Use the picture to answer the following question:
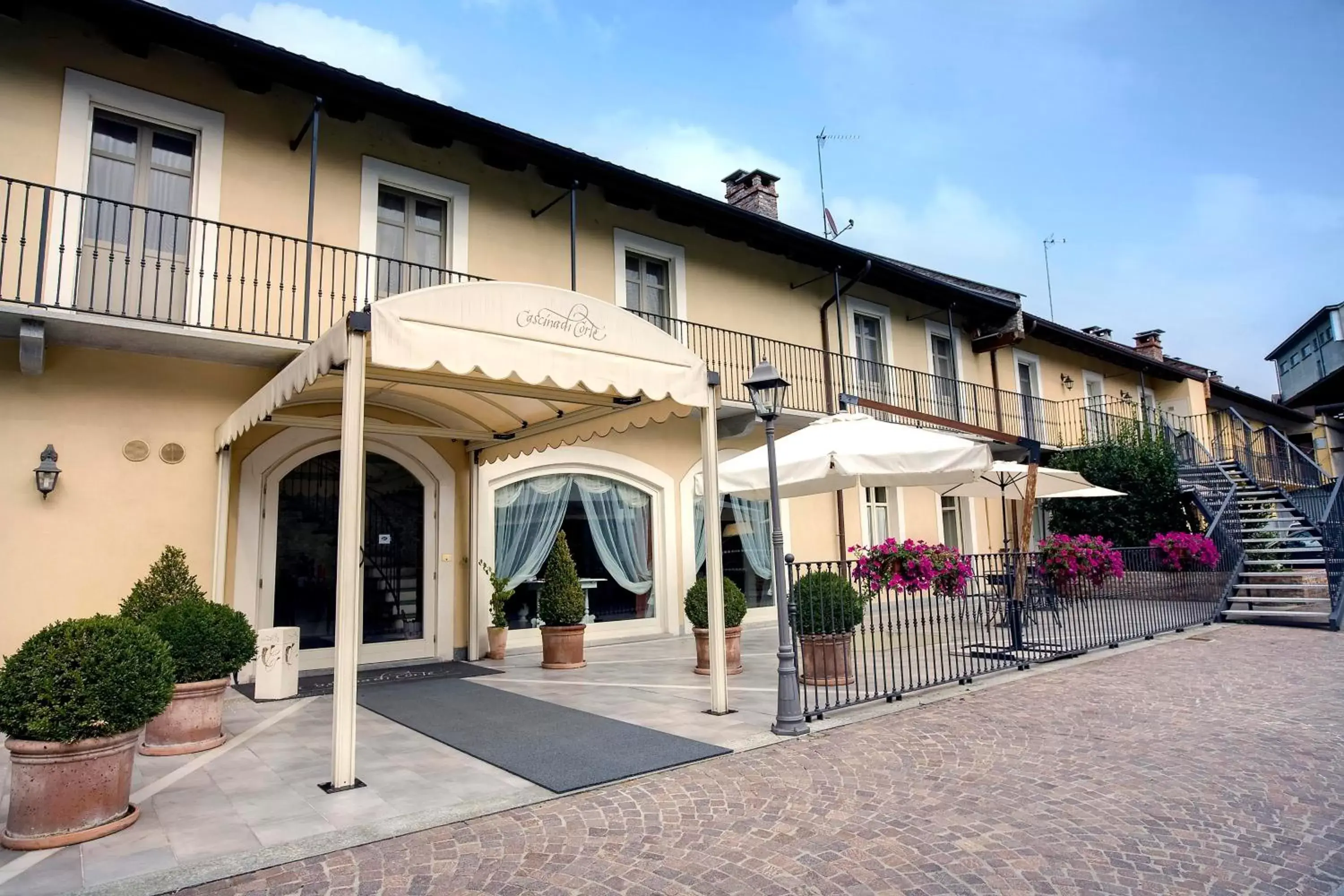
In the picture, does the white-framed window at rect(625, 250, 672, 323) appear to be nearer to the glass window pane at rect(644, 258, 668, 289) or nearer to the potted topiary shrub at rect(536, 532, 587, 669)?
the glass window pane at rect(644, 258, 668, 289)

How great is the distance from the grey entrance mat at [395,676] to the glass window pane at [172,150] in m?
5.37

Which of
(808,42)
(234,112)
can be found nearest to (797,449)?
(808,42)

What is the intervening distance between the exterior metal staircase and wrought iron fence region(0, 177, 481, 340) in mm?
12403

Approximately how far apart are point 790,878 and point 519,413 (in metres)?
5.53

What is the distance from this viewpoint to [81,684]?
367 centimetres

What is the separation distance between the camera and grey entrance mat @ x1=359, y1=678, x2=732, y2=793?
4.68m

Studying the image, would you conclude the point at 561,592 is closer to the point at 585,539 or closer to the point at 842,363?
the point at 585,539

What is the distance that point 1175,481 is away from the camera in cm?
1504

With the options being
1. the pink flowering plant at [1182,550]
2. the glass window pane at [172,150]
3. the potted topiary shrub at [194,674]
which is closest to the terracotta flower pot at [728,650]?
the potted topiary shrub at [194,674]

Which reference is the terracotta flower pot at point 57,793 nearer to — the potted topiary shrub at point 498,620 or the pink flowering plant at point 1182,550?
the potted topiary shrub at point 498,620

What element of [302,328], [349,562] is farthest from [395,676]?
[349,562]

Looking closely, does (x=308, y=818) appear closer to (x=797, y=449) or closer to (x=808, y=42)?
(x=797, y=449)

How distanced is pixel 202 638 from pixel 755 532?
8880 mm

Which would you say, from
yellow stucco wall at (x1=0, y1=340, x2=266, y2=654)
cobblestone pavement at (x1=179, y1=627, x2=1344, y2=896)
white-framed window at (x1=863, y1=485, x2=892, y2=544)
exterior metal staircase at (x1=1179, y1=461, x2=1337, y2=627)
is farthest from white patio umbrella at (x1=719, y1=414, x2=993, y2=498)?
exterior metal staircase at (x1=1179, y1=461, x2=1337, y2=627)
